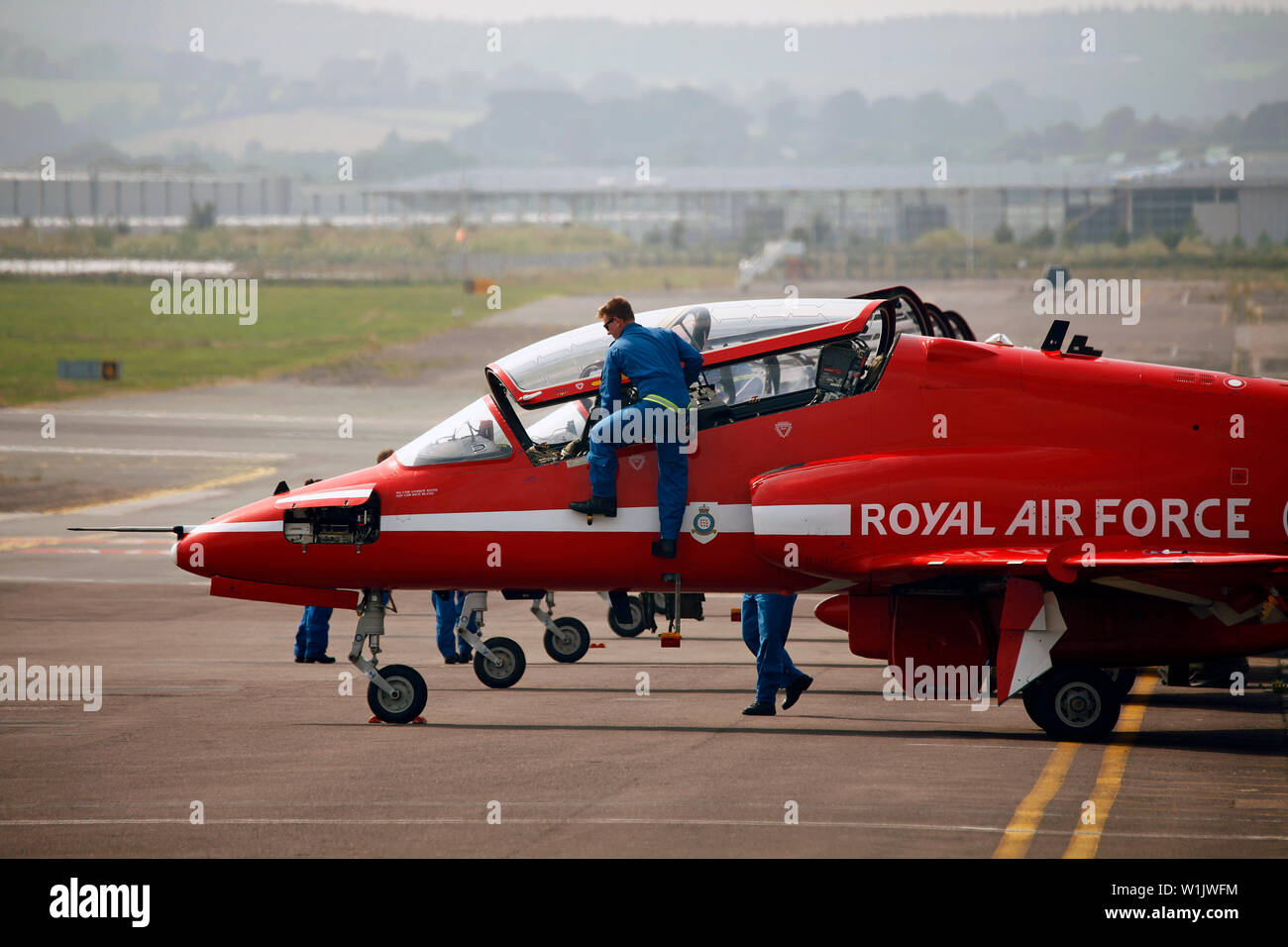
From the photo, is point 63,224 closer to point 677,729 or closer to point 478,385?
point 478,385

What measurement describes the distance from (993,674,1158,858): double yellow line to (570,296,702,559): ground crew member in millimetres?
3766

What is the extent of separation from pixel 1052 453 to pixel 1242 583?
6.14 ft

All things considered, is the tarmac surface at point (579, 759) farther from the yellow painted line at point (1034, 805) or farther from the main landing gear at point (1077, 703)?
the main landing gear at point (1077, 703)

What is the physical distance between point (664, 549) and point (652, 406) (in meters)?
1.29

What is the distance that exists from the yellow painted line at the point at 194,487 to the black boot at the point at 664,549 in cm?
2219

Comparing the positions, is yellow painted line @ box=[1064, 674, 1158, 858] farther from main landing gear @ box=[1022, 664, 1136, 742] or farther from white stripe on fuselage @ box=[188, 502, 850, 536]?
white stripe on fuselage @ box=[188, 502, 850, 536]

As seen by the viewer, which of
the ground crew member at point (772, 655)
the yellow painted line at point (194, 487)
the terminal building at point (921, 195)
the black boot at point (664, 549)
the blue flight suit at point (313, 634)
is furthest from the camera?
the terminal building at point (921, 195)

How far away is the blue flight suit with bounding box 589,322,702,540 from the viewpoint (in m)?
12.7

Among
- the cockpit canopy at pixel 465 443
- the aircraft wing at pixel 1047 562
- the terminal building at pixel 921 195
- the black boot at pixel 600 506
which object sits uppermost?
the terminal building at pixel 921 195

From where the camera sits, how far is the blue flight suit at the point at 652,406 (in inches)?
499

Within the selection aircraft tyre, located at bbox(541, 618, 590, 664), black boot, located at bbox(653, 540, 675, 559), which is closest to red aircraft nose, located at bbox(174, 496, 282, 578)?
black boot, located at bbox(653, 540, 675, 559)

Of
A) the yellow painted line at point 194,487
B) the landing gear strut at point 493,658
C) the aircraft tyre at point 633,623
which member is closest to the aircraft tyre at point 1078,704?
the landing gear strut at point 493,658

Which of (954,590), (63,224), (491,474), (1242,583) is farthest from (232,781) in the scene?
(63,224)

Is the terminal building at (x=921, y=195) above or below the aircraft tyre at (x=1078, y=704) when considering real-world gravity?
above
